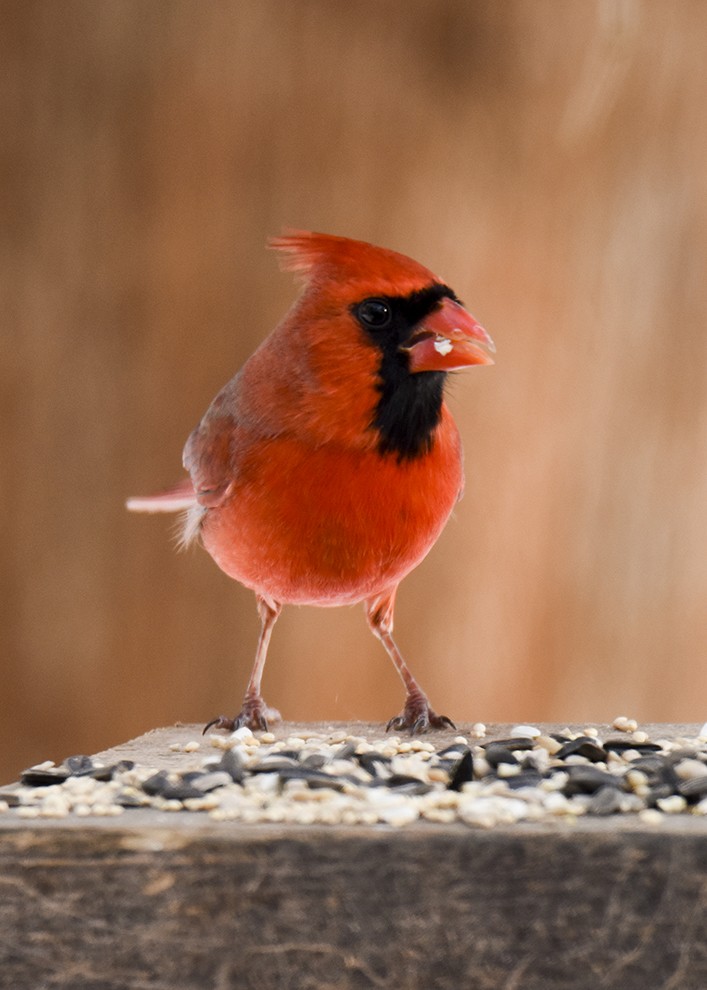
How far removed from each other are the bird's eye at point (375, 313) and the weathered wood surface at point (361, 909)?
0.71m

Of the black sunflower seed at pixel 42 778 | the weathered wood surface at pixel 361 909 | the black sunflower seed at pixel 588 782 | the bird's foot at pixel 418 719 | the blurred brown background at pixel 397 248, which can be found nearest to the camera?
the weathered wood surface at pixel 361 909

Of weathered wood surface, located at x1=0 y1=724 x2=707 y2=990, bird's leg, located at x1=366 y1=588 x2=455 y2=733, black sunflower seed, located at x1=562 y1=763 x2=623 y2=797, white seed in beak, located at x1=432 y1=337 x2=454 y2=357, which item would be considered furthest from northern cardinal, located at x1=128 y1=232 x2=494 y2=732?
weathered wood surface, located at x1=0 y1=724 x2=707 y2=990

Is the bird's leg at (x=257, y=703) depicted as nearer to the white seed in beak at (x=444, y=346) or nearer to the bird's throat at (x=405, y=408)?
the bird's throat at (x=405, y=408)

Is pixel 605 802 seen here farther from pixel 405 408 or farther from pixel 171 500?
pixel 171 500

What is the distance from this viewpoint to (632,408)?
2125mm

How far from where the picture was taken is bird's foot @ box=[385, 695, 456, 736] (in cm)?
161

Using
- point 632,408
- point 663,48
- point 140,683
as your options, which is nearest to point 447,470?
point 632,408

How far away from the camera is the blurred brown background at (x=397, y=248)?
6.94 feet

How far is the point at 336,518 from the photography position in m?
1.51

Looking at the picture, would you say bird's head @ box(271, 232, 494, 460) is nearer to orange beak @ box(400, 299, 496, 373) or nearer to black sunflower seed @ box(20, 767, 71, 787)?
orange beak @ box(400, 299, 496, 373)

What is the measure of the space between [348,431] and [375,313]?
14 centimetres

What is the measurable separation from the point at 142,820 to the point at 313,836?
129mm

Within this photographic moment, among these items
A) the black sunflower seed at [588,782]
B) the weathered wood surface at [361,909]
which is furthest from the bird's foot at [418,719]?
the weathered wood surface at [361,909]

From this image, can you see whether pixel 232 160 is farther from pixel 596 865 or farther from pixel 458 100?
pixel 596 865
